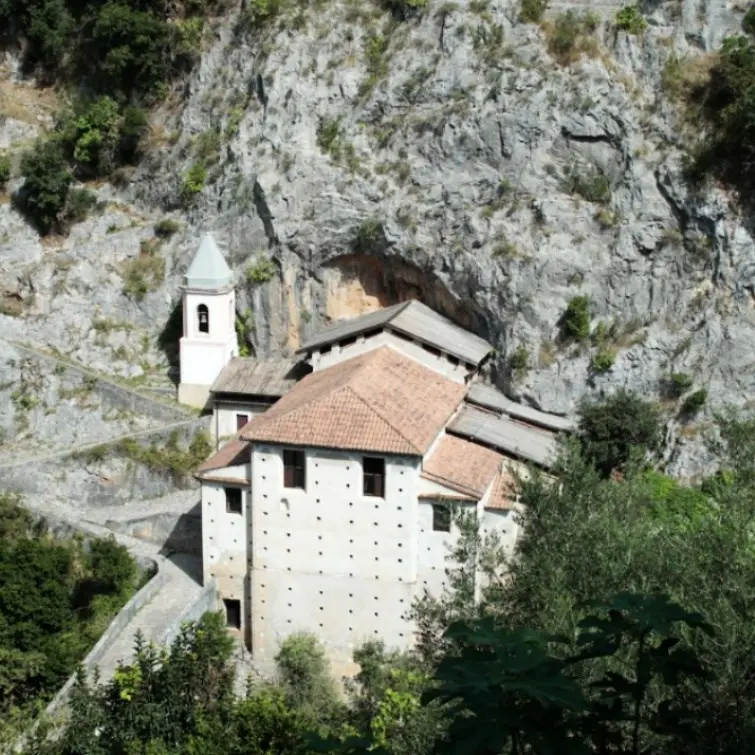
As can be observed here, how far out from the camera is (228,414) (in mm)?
44031

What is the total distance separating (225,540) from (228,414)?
885cm

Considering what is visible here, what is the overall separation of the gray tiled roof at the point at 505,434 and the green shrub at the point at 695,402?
523 centimetres

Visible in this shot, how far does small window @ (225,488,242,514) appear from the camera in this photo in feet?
117

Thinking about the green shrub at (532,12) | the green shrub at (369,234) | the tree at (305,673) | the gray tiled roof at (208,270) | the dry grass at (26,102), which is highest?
the dry grass at (26,102)

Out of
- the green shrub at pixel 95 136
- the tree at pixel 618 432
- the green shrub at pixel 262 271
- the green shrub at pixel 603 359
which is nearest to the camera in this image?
the tree at pixel 618 432

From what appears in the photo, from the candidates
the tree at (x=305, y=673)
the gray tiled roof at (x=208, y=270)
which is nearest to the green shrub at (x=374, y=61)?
the gray tiled roof at (x=208, y=270)

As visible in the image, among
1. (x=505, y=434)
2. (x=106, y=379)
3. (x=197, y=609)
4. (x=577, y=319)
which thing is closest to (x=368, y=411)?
(x=505, y=434)

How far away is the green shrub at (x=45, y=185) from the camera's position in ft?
165

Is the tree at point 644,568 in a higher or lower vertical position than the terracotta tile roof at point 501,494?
lower

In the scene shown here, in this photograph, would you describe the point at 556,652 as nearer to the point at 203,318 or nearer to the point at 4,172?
the point at 203,318

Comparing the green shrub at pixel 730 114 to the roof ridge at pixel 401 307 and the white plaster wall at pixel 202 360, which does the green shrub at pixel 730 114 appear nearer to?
the roof ridge at pixel 401 307

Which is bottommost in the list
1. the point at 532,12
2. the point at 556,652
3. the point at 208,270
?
the point at 556,652

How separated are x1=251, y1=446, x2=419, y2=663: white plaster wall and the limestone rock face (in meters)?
10.2

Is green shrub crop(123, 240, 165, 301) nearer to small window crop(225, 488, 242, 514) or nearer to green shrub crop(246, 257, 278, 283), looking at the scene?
green shrub crop(246, 257, 278, 283)
